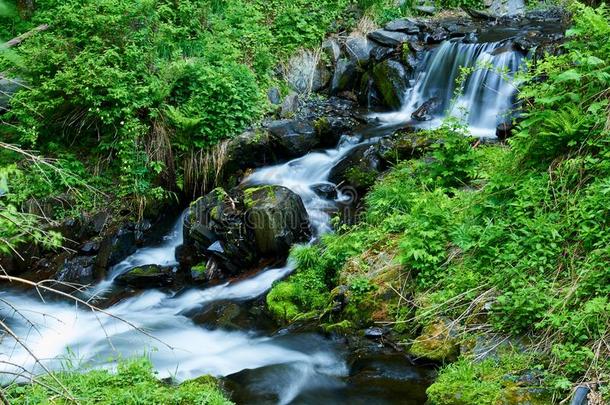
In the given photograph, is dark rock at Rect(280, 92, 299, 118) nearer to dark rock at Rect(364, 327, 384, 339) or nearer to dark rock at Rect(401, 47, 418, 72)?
dark rock at Rect(401, 47, 418, 72)

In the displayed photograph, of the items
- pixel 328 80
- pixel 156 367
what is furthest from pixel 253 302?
pixel 328 80

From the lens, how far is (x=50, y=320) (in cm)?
724

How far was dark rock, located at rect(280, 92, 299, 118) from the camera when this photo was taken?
10547 millimetres

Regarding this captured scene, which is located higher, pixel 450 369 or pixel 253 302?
pixel 450 369

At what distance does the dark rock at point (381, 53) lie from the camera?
11.8 m

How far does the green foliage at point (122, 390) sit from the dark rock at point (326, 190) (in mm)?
4474

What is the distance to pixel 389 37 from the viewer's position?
12.2m

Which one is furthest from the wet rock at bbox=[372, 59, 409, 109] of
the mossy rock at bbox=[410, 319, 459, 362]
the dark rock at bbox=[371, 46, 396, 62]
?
the mossy rock at bbox=[410, 319, 459, 362]

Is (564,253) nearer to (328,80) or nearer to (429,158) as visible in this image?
(429,158)

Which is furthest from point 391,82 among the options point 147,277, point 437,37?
point 147,277

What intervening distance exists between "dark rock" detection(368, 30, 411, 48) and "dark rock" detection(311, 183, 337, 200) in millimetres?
4693

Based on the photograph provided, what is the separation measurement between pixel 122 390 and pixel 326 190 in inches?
203

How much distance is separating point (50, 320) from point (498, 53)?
8996 mm

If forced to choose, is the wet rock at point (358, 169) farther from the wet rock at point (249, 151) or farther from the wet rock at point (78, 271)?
the wet rock at point (78, 271)
